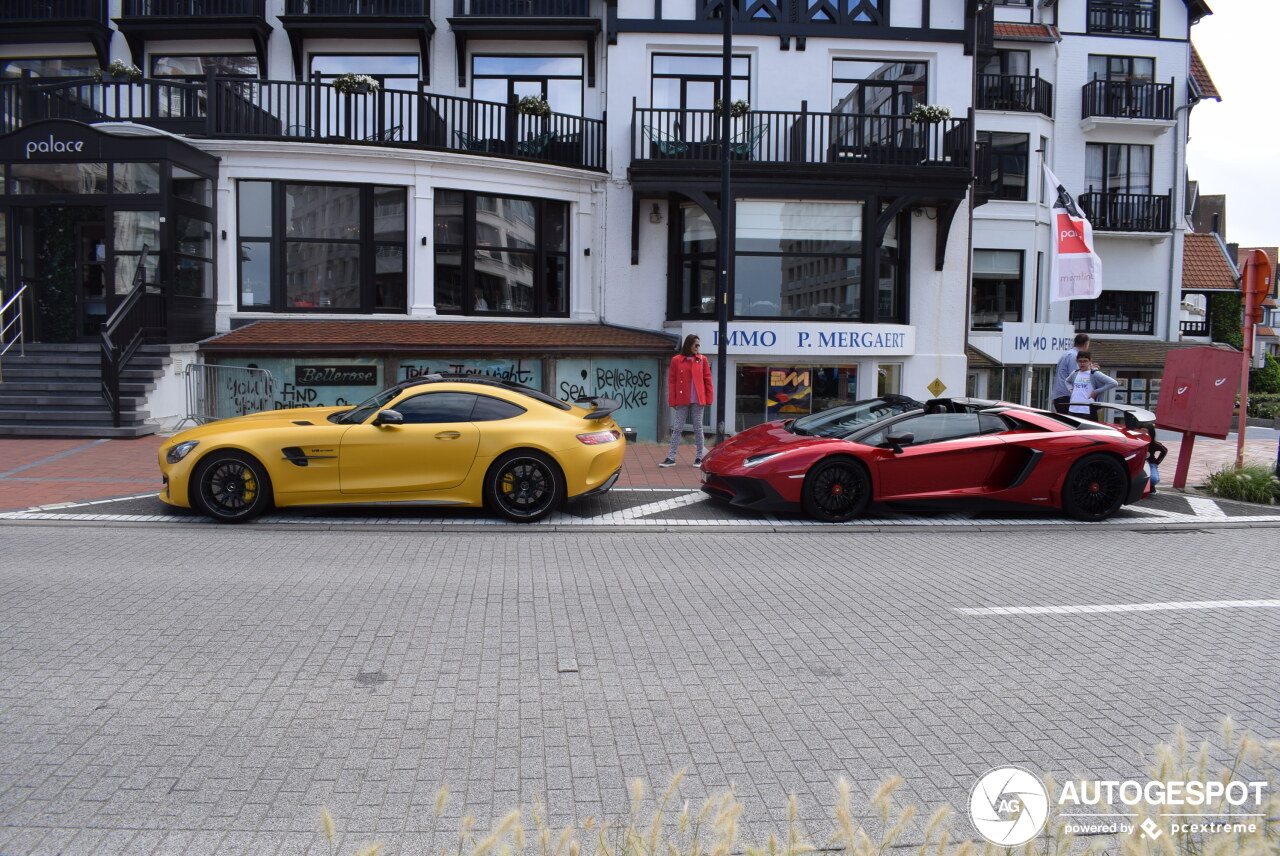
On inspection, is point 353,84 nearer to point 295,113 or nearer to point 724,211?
point 295,113

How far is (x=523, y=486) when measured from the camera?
33.0 ft

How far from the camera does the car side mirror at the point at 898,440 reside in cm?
1045

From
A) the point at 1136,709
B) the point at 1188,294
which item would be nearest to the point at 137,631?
the point at 1136,709

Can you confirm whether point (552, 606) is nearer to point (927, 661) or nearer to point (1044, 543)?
point (927, 661)

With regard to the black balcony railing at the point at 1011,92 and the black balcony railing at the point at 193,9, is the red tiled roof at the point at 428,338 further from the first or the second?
the black balcony railing at the point at 1011,92

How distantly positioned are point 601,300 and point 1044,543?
469 inches

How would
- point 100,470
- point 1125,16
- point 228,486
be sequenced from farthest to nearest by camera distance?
point 1125,16 → point 100,470 → point 228,486

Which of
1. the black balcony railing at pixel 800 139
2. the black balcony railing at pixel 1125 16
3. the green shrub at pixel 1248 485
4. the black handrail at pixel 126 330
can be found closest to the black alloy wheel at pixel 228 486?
the black handrail at pixel 126 330

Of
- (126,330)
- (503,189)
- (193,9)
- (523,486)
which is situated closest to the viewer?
(523,486)

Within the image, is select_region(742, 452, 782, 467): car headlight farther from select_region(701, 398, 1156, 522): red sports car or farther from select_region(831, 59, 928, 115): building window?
select_region(831, 59, 928, 115): building window

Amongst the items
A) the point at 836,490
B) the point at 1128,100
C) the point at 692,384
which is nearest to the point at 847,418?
the point at 836,490

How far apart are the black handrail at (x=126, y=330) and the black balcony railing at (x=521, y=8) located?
7704 millimetres

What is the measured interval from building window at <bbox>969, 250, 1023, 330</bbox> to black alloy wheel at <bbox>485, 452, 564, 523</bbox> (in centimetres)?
1932

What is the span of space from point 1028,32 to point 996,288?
764cm
